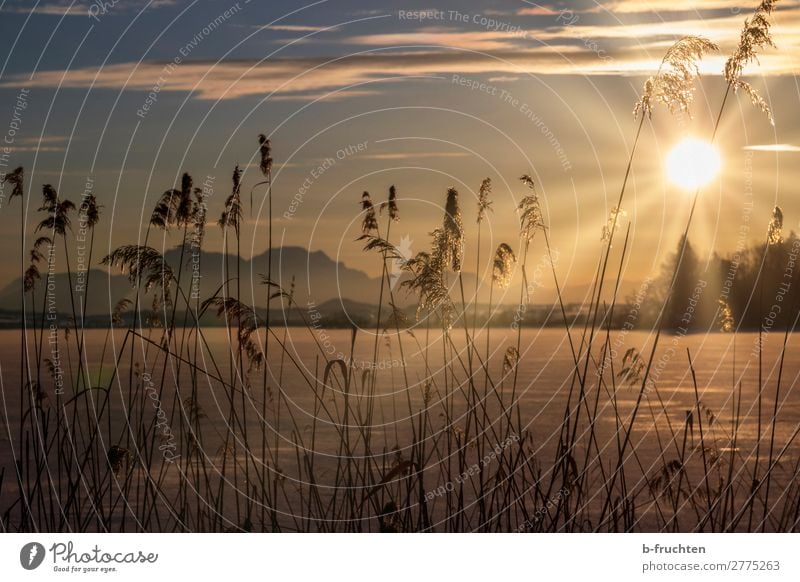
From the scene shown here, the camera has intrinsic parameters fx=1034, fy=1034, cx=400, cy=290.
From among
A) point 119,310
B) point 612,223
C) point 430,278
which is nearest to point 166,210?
point 119,310

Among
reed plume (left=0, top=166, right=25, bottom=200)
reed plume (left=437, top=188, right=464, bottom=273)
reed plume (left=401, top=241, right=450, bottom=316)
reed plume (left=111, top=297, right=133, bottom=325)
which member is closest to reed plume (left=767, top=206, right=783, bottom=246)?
reed plume (left=437, top=188, right=464, bottom=273)

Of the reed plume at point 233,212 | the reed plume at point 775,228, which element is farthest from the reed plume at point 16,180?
the reed plume at point 775,228

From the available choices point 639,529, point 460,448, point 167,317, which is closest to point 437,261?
point 460,448

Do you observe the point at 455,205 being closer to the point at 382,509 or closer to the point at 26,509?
the point at 382,509

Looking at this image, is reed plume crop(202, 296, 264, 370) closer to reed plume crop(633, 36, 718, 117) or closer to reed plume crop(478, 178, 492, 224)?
reed plume crop(478, 178, 492, 224)

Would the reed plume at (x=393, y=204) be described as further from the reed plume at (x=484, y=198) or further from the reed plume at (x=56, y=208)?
Answer: the reed plume at (x=56, y=208)

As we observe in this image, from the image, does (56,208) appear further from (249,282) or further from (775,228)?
(775,228)
